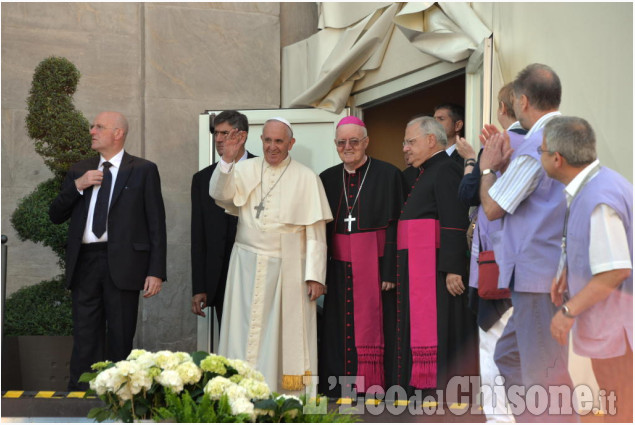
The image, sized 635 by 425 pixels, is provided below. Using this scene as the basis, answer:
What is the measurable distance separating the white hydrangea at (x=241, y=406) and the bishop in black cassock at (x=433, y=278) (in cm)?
266

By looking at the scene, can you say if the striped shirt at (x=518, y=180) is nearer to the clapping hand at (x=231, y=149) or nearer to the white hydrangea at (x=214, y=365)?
the white hydrangea at (x=214, y=365)

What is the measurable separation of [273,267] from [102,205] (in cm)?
115

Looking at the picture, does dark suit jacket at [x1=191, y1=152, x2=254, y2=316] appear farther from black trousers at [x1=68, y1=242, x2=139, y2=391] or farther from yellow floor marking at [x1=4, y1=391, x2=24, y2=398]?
yellow floor marking at [x1=4, y1=391, x2=24, y2=398]

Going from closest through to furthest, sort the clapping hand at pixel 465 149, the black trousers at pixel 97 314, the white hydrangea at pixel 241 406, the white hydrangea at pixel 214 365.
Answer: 1. the white hydrangea at pixel 241 406
2. the white hydrangea at pixel 214 365
3. the clapping hand at pixel 465 149
4. the black trousers at pixel 97 314

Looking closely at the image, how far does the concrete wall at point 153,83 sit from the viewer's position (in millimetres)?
8430

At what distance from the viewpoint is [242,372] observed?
3816 mm

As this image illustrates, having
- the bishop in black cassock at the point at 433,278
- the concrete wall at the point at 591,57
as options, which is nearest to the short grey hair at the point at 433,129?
the bishop in black cassock at the point at 433,278

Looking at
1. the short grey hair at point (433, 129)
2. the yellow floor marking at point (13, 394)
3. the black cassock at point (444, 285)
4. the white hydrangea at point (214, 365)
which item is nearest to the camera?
the white hydrangea at point (214, 365)

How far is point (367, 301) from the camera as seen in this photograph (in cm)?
653

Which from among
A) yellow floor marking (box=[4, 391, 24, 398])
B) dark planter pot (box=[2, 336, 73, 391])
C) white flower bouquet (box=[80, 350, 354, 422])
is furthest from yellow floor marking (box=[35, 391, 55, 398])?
white flower bouquet (box=[80, 350, 354, 422])

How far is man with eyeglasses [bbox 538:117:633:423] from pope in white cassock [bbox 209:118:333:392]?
2.47m

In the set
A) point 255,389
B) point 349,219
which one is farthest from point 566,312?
point 349,219

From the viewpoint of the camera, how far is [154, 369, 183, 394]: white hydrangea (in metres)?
3.63

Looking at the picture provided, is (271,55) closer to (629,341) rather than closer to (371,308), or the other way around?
(371,308)
